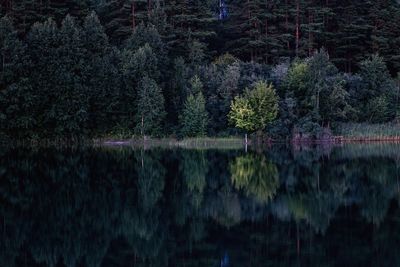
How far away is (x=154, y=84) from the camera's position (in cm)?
5059

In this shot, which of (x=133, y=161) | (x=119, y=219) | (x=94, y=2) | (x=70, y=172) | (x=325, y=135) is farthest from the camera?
(x=94, y=2)

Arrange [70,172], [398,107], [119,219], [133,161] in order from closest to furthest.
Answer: [119,219]
[70,172]
[133,161]
[398,107]

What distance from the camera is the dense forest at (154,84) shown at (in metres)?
49.5

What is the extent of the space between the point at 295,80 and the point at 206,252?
41.5m

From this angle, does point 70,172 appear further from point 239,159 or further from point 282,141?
point 282,141

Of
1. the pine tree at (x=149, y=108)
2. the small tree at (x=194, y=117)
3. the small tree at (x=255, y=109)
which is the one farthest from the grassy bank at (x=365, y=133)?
the pine tree at (x=149, y=108)

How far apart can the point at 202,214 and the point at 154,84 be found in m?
34.4

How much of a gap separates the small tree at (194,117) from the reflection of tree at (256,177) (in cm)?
1585

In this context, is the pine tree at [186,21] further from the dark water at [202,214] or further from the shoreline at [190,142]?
the dark water at [202,214]

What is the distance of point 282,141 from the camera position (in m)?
50.8

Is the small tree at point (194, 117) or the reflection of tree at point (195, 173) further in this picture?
the small tree at point (194, 117)

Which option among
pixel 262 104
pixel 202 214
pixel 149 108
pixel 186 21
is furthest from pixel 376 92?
pixel 202 214

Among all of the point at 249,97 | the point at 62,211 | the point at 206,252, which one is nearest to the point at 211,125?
the point at 249,97

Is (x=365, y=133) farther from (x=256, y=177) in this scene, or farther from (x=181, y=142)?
(x=256, y=177)
